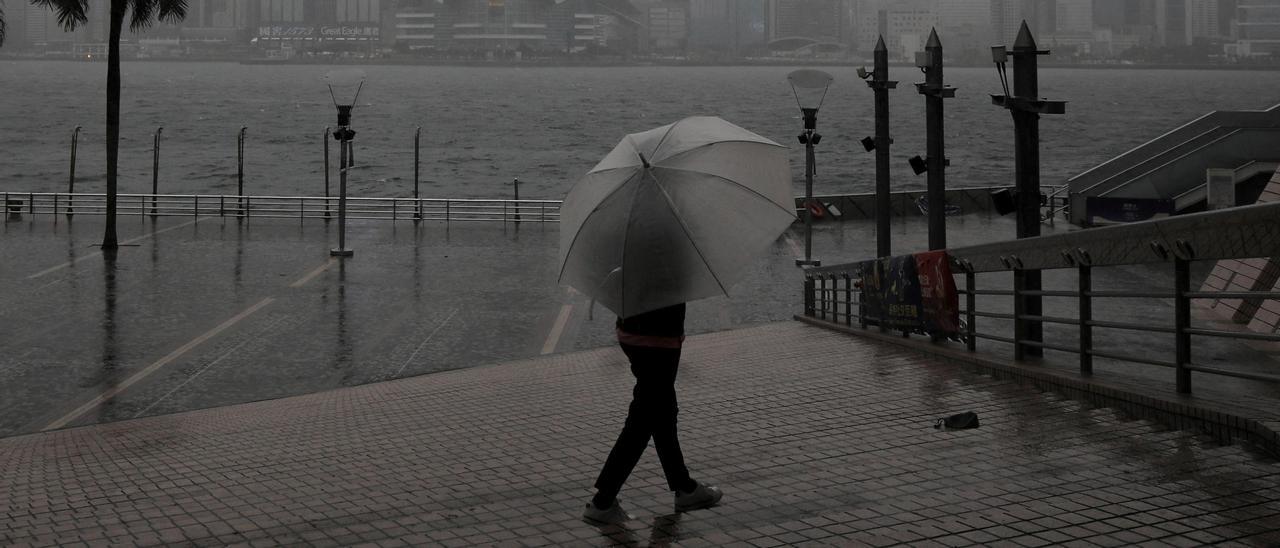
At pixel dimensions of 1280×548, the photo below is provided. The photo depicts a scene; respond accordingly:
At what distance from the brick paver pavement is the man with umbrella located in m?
0.37

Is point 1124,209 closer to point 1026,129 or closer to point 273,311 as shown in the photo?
point 1026,129

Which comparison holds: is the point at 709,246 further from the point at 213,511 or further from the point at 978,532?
the point at 213,511

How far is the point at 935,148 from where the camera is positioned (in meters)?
18.5

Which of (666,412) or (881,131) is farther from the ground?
(881,131)

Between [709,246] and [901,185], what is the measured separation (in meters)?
72.6

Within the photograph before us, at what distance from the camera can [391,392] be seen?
1198cm

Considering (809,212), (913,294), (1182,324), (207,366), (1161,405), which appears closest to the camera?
(1161,405)

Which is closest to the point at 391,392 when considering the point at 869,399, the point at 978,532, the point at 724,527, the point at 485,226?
the point at 869,399

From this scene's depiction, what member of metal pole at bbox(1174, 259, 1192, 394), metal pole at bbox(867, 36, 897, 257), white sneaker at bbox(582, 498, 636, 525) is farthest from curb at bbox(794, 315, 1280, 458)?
metal pole at bbox(867, 36, 897, 257)

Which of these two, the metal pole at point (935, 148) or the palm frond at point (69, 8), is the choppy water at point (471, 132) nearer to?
the palm frond at point (69, 8)

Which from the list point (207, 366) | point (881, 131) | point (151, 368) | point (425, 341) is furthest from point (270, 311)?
point (881, 131)

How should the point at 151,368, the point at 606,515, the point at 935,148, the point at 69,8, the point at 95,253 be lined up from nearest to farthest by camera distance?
the point at 606,515, the point at 151,368, the point at 935,148, the point at 95,253, the point at 69,8

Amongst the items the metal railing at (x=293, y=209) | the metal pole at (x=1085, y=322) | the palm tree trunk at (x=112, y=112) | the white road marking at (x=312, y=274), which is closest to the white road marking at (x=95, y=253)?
the palm tree trunk at (x=112, y=112)

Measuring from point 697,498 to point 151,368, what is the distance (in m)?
10.4
